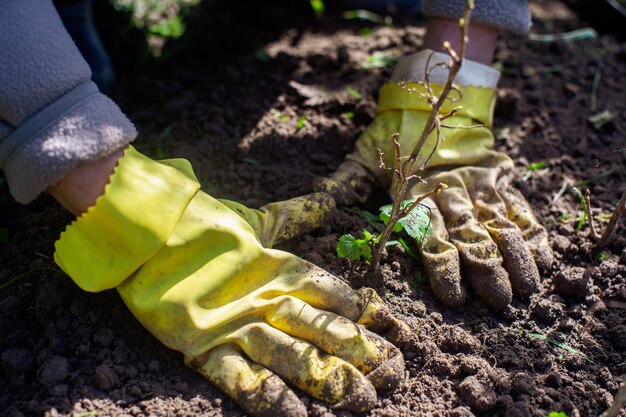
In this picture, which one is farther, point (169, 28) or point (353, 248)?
point (169, 28)

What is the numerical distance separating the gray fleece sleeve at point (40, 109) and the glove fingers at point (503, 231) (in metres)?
1.11

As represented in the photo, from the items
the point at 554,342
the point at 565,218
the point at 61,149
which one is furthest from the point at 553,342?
the point at 61,149

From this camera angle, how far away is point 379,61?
9.23 ft

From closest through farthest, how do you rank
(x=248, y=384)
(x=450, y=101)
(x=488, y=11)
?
1. (x=248, y=384)
2. (x=450, y=101)
3. (x=488, y=11)

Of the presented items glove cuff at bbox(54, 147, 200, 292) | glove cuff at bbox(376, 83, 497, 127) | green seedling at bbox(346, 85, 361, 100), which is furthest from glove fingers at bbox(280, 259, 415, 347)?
green seedling at bbox(346, 85, 361, 100)

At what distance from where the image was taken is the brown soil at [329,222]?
63.7 inches

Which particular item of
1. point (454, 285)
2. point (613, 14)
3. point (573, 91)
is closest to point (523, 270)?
point (454, 285)

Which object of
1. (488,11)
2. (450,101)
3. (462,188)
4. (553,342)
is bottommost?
(553,342)

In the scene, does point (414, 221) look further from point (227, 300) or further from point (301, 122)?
point (301, 122)

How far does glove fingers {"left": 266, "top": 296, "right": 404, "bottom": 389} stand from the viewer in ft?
5.24

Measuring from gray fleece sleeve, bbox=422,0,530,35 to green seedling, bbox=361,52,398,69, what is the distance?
1.69 feet

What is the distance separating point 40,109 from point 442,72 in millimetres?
1255

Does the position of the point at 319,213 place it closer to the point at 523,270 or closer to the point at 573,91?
the point at 523,270

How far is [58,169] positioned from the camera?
1537mm
